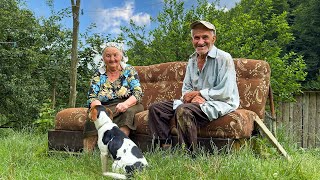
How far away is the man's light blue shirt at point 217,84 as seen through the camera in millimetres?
3846

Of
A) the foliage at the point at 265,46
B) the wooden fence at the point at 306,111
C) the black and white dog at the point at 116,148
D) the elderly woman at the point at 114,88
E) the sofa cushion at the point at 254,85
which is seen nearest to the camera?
the black and white dog at the point at 116,148

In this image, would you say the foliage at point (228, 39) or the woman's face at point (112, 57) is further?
the foliage at point (228, 39)

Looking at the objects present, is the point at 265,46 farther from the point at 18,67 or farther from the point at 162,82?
the point at 18,67

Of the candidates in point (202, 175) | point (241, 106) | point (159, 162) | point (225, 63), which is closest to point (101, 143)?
Answer: point (159, 162)

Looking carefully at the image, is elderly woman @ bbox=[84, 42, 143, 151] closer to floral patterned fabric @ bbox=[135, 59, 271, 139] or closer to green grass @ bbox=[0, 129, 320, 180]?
floral patterned fabric @ bbox=[135, 59, 271, 139]

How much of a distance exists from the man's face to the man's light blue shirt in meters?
0.06

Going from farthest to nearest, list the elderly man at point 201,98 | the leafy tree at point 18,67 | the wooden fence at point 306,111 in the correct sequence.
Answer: the wooden fence at point 306,111
the leafy tree at point 18,67
the elderly man at point 201,98

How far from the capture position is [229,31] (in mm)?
7637

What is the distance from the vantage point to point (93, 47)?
10836mm

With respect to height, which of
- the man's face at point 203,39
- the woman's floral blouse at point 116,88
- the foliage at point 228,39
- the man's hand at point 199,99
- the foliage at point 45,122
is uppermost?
the foliage at point 228,39

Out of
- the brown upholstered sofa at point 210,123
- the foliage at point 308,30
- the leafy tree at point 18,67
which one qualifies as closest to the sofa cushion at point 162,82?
the brown upholstered sofa at point 210,123

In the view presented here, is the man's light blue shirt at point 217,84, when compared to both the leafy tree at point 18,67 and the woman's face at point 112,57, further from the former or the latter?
the leafy tree at point 18,67

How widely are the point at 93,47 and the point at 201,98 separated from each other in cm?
727

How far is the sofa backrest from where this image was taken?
453 cm
